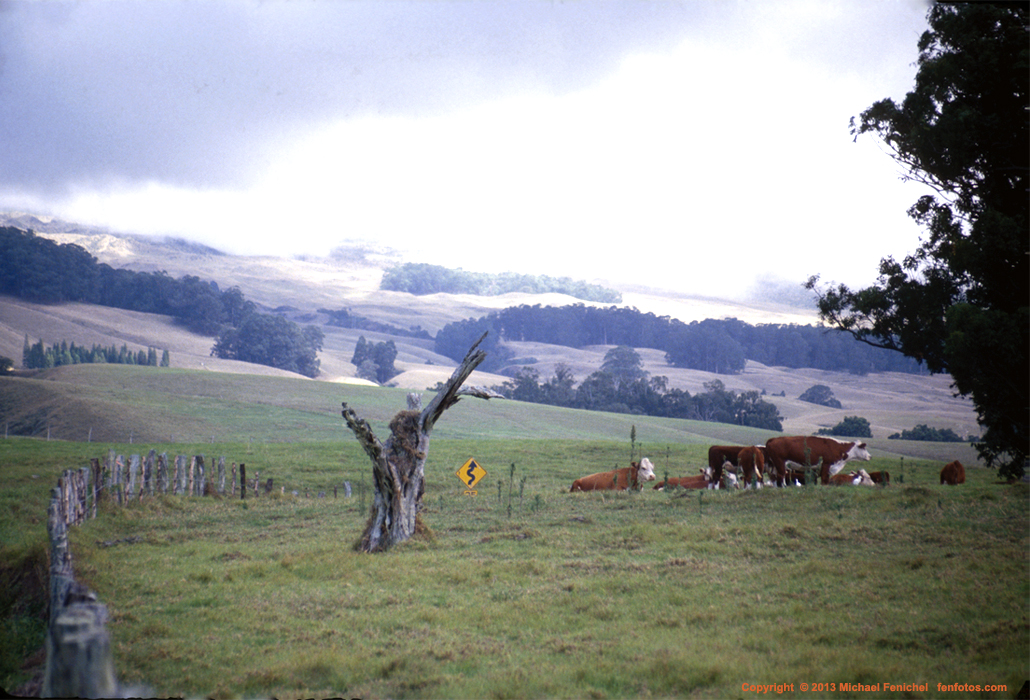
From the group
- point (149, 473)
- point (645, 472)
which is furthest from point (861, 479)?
point (149, 473)

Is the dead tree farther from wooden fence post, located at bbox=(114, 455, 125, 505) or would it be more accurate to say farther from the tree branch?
wooden fence post, located at bbox=(114, 455, 125, 505)

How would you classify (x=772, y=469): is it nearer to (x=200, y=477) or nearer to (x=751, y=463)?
(x=751, y=463)

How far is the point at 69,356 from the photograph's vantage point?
320 feet

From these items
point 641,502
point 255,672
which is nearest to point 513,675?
point 255,672

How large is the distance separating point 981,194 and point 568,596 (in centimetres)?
896

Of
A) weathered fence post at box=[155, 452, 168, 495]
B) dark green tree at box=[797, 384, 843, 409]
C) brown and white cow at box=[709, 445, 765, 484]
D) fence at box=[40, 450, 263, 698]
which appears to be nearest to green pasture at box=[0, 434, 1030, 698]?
fence at box=[40, 450, 263, 698]

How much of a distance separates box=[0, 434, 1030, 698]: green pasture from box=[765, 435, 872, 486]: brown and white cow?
498 cm

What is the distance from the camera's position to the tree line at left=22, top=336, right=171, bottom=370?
9335 cm

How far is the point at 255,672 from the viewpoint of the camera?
701 cm

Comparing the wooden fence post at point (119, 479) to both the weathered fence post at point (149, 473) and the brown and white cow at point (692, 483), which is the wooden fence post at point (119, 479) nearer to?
the weathered fence post at point (149, 473)

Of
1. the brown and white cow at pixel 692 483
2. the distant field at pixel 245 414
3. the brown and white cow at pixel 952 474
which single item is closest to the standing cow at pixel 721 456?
the brown and white cow at pixel 692 483

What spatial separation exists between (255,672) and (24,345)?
118m

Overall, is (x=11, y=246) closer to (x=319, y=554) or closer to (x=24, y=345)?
(x=24, y=345)

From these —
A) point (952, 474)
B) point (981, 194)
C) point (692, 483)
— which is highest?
point (981, 194)
